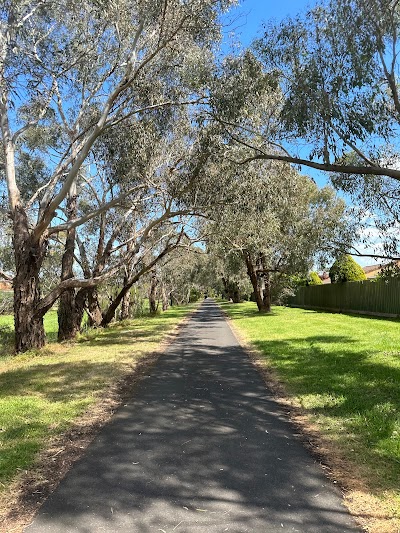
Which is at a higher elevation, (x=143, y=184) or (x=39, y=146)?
(x=39, y=146)

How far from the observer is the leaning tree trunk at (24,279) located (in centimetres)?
1259

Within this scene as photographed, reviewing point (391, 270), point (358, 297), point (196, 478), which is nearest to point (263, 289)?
point (358, 297)

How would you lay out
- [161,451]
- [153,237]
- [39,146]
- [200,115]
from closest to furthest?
[161,451] < [200,115] < [39,146] < [153,237]

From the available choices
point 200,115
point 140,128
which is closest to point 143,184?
point 140,128

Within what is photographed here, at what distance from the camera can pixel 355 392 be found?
23.1 ft

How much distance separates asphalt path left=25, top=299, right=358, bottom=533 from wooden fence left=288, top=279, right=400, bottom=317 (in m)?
15.9

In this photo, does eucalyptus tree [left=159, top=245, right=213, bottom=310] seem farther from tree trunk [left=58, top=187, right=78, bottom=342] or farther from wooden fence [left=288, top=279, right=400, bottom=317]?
wooden fence [left=288, top=279, right=400, bottom=317]

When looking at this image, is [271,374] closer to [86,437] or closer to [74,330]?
[86,437]

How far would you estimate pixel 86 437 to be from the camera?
5238 mm

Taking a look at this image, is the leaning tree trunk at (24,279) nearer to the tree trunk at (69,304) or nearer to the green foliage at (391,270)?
the tree trunk at (69,304)

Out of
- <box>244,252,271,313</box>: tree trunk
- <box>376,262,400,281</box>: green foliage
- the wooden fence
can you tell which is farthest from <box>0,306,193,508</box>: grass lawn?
<box>244,252,271,313</box>: tree trunk

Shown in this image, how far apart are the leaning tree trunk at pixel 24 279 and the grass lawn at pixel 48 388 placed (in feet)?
2.46

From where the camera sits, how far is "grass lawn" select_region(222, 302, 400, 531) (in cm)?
432

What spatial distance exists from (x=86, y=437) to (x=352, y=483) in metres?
2.87
